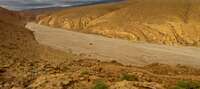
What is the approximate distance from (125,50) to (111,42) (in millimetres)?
6701

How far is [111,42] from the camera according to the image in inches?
1961

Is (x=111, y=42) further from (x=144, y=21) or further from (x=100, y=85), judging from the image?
(x=100, y=85)

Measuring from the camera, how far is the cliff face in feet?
175

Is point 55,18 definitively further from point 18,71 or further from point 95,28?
point 18,71

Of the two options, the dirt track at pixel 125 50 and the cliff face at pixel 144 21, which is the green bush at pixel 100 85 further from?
the cliff face at pixel 144 21

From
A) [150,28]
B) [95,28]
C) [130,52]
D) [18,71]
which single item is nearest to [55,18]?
[95,28]

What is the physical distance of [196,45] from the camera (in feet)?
165

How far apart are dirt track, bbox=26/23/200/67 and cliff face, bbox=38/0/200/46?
3367 millimetres

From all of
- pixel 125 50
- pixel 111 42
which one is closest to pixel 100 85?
pixel 125 50

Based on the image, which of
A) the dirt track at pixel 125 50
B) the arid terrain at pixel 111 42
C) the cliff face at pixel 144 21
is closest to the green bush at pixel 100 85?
the arid terrain at pixel 111 42

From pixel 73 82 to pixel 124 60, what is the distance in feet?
74.0

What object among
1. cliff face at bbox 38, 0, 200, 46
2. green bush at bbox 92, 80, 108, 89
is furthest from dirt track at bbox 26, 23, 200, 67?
green bush at bbox 92, 80, 108, 89

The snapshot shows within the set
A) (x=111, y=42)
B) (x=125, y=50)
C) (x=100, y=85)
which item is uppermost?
(x=100, y=85)

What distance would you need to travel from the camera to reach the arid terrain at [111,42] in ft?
52.9
